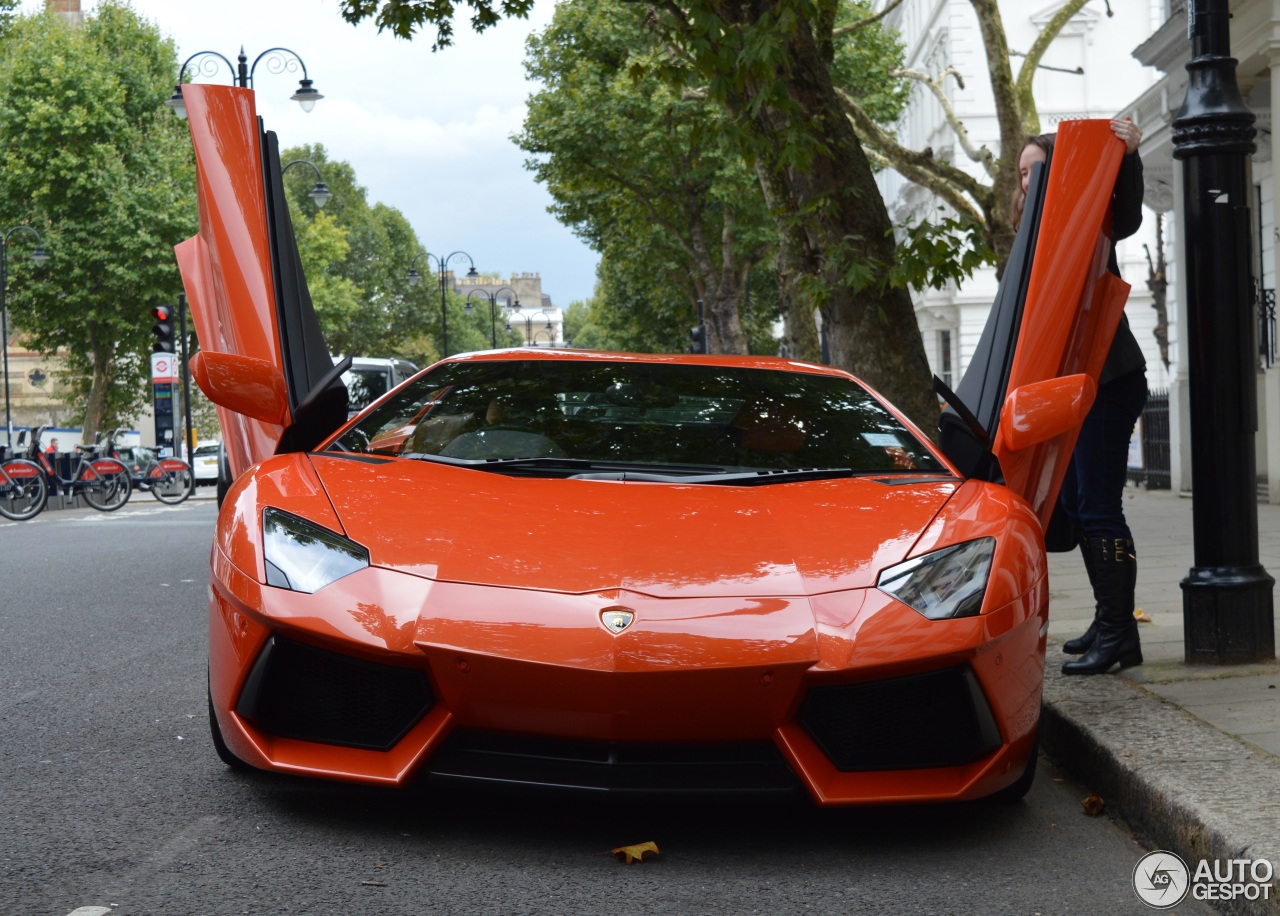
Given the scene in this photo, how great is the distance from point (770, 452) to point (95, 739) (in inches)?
87.4

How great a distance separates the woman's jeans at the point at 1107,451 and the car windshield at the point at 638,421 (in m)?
0.86

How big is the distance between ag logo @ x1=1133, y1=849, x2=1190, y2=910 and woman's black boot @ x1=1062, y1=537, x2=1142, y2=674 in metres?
1.65

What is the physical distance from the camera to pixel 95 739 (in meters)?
4.54

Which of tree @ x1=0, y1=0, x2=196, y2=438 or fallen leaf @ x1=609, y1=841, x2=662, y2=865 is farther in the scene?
tree @ x1=0, y1=0, x2=196, y2=438

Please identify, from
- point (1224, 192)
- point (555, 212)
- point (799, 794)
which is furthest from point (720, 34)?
point (555, 212)

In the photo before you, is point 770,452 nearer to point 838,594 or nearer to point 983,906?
point 838,594

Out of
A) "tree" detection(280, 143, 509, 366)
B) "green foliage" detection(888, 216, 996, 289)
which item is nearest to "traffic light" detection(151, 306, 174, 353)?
"green foliage" detection(888, 216, 996, 289)

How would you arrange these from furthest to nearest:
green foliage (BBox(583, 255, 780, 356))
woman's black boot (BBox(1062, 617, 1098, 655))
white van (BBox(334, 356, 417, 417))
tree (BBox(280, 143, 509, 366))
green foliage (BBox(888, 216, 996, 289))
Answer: tree (BBox(280, 143, 509, 366)), green foliage (BBox(583, 255, 780, 356)), white van (BBox(334, 356, 417, 417)), green foliage (BBox(888, 216, 996, 289)), woman's black boot (BBox(1062, 617, 1098, 655))

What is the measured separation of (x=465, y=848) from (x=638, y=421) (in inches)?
Answer: 62.5

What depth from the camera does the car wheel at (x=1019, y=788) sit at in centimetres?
362

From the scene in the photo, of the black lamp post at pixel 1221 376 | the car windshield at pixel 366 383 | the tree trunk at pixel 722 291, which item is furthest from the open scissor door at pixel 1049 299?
the tree trunk at pixel 722 291

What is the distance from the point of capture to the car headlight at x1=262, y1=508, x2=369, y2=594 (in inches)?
134

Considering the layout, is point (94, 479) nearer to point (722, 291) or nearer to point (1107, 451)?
point (1107, 451)

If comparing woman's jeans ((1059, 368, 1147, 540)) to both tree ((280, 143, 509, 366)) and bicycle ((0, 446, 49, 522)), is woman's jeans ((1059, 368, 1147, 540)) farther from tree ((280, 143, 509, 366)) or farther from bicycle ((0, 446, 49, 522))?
tree ((280, 143, 509, 366))
